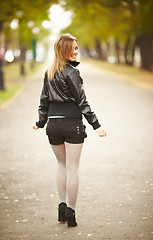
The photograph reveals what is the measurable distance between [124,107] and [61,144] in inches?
408

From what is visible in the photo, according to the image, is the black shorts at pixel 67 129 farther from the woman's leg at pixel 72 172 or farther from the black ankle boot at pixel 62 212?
the black ankle boot at pixel 62 212

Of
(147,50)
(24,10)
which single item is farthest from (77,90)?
(147,50)

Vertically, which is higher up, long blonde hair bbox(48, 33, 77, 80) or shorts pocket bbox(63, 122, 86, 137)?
long blonde hair bbox(48, 33, 77, 80)

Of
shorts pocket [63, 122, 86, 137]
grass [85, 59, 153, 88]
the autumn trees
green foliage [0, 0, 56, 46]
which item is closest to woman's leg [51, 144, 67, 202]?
shorts pocket [63, 122, 86, 137]

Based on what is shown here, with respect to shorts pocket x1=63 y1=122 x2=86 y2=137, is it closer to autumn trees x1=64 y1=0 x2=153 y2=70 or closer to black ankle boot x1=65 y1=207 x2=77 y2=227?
black ankle boot x1=65 y1=207 x2=77 y2=227

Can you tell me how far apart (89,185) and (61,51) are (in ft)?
7.75

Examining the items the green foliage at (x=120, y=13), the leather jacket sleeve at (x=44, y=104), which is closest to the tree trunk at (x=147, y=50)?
the green foliage at (x=120, y=13)

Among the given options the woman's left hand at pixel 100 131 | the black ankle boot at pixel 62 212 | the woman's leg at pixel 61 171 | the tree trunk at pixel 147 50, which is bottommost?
the tree trunk at pixel 147 50

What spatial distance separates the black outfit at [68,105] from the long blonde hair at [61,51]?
47mm

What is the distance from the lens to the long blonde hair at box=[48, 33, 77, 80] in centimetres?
407

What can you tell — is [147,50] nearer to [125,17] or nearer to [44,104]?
[125,17]

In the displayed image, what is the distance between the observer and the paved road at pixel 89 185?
14.0ft

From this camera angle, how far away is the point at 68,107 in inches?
163

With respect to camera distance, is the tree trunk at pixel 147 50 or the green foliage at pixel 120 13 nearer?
the green foliage at pixel 120 13
